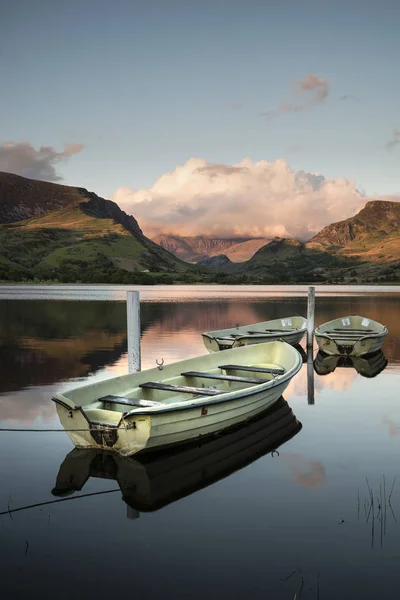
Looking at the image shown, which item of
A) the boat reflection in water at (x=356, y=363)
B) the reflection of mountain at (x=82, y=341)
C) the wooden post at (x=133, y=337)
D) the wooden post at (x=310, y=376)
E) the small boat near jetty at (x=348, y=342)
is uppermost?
the wooden post at (x=133, y=337)

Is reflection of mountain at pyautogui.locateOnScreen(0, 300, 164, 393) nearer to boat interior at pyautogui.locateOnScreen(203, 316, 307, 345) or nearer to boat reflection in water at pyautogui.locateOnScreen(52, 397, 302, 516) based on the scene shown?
boat interior at pyautogui.locateOnScreen(203, 316, 307, 345)

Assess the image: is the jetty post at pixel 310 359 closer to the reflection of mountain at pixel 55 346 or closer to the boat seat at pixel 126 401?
the boat seat at pixel 126 401

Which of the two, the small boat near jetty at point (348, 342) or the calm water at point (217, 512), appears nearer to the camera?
the calm water at point (217, 512)

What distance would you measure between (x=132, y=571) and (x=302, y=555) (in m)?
2.69

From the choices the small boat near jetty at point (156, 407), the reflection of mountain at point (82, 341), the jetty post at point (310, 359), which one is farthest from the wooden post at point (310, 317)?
the small boat near jetty at point (156, 407)

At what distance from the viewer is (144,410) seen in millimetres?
11258

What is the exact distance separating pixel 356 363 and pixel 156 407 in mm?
20735

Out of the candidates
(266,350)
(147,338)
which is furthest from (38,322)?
(266,350)

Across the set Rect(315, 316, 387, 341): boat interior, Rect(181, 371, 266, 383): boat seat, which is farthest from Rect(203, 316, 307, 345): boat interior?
Rect(181, 371, 266, 383): boat seat

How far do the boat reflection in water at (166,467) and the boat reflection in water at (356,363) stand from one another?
43.7 ft

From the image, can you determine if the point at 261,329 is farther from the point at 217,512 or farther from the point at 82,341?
the point at 217,512

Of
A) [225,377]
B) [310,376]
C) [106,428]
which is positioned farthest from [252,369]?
[310,376]

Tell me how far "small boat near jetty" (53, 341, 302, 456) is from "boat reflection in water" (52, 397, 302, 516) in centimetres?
37

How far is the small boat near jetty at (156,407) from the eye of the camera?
11656 mm
